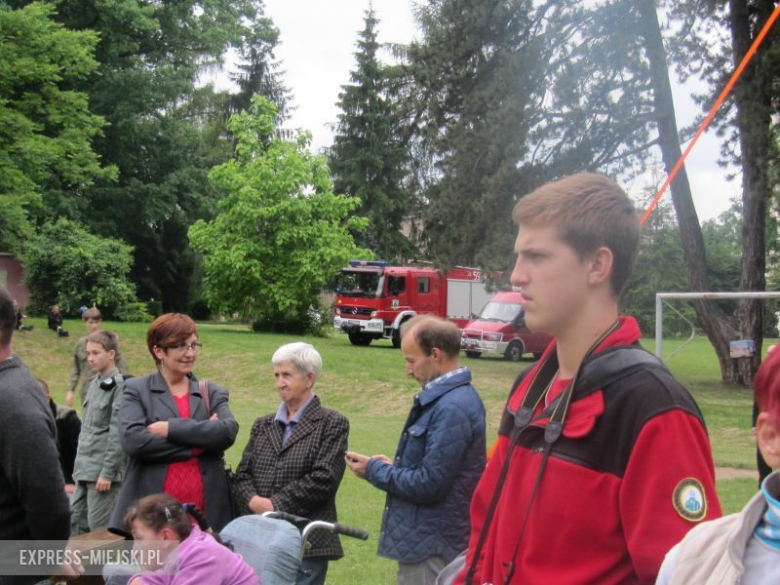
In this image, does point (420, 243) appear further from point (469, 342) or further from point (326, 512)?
point (326, 512)

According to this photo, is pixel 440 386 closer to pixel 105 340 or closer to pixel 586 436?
pixel 586 436

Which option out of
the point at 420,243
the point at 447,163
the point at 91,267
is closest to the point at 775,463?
the point at 447,163

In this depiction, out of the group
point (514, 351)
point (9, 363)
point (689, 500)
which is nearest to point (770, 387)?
point (689, 500)

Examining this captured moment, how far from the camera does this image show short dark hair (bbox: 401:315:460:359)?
4562 millimetres

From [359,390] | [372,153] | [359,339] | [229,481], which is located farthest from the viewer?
[372,153]

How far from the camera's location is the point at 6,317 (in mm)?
3736

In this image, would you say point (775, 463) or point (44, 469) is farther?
point (44, 469)

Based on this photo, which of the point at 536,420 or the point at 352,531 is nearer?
the point at 536,420

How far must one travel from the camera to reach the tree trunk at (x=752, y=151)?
24688 millimetres

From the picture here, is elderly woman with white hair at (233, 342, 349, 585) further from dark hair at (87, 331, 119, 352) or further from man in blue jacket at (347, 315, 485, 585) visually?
dark hair at (87, 331, 119, 352)

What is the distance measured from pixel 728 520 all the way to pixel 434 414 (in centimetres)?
260

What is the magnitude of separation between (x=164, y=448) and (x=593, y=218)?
138 inches

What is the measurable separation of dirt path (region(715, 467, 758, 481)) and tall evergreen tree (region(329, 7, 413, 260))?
4563 cm

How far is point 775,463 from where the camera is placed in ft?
5.67
